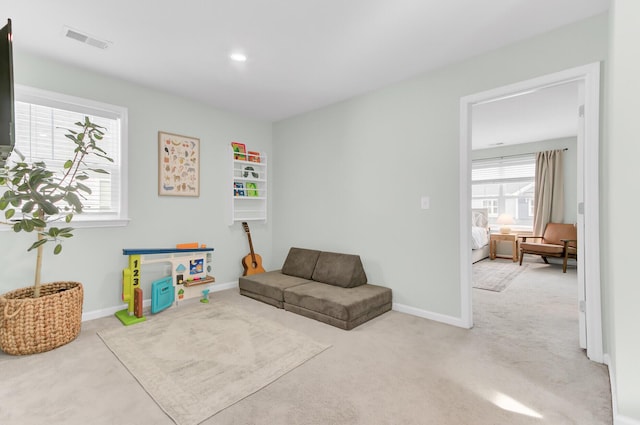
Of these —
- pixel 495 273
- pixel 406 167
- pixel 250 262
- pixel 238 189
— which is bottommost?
pixel 495 273

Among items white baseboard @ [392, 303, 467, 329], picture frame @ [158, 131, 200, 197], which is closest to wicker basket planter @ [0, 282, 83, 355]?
picture frame @ [158, 131, 200, 197]

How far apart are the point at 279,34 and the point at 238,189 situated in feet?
7.62

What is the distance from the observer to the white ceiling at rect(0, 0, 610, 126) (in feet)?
6.77

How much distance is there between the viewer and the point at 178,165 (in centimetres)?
365

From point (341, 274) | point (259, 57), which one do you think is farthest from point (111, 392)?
point (259, 57)

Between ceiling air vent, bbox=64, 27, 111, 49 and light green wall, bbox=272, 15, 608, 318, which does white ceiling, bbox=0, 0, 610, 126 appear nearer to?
ceiling air vent, bbox=64, 27, 111, 49

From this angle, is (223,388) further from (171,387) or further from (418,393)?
(418,393)

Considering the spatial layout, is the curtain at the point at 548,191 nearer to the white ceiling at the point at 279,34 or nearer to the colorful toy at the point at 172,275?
the white ceiling at the point at 279,34

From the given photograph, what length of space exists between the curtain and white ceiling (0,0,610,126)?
4.82 m

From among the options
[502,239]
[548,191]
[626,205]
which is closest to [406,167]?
[626,205]

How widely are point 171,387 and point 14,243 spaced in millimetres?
2099

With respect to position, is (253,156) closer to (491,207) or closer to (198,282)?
(198,282)

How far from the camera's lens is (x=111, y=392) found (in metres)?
1.78

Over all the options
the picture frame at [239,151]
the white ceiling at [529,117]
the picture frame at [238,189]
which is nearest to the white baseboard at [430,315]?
the white ceiling at [529,117]
